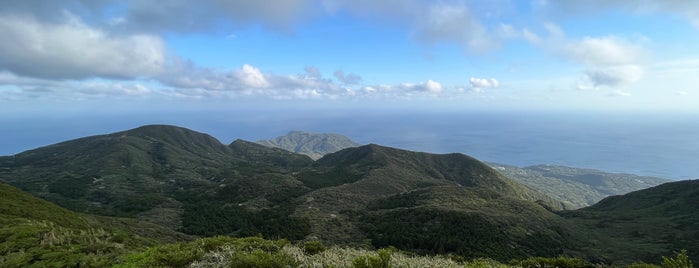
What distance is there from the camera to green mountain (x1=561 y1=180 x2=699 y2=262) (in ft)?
244

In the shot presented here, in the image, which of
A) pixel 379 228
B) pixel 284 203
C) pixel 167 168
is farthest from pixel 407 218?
pixel 167 168

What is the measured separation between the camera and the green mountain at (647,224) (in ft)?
244

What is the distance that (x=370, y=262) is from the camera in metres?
11.3

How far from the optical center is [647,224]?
316ft

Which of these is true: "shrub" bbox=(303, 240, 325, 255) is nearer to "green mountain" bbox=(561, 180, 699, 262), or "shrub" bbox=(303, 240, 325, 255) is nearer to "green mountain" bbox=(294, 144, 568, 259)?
"green mountain" bbox=(294, 144, 568, 259)

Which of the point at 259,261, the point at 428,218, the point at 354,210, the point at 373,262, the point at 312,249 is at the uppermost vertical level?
the point at 373,262

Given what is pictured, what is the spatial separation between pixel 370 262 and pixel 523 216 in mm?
95775

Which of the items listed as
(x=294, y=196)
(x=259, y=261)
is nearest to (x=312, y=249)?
(x=259, y=261)

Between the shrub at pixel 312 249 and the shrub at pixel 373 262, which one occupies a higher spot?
the shrub at pixel 373 262

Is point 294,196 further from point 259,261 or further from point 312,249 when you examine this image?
point 259,261

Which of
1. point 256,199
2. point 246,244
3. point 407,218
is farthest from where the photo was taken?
point 256,199

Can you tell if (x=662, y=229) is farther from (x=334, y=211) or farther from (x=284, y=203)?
(x=284, y=203)

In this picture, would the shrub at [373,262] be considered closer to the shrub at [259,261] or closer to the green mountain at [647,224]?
the shrub at [259,261]

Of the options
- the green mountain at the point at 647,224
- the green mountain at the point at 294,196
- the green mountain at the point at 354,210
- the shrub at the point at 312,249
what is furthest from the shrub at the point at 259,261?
the green mountain at the point at 647,224
